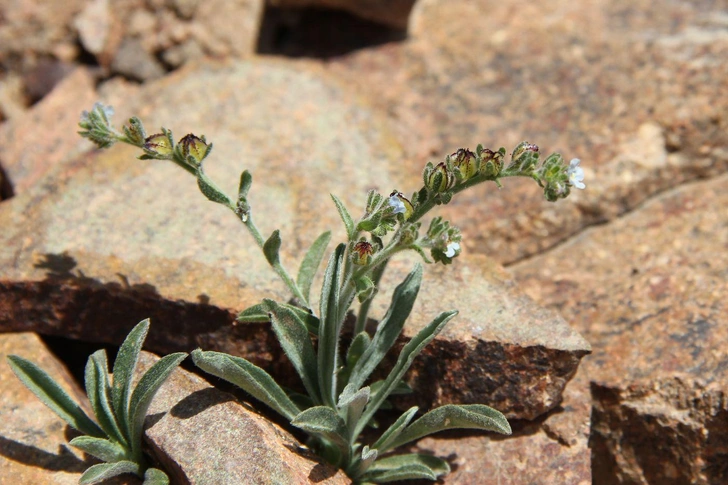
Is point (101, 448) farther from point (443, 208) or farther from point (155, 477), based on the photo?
point (443, 208)

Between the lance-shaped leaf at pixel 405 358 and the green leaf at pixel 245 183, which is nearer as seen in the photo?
the lance-shaped leaf at pixel 405 358

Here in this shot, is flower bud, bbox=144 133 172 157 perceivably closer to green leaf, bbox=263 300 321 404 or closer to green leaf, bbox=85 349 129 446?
green leaf, bbox=263 300 321 404

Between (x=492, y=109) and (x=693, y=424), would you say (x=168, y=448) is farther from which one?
(x=492, y=109)

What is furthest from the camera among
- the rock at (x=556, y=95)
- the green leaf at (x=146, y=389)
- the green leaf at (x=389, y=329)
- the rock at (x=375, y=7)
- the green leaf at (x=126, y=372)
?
the rock at (x=375, y=7)

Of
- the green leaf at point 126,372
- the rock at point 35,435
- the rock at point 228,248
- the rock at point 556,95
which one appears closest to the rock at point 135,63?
the rock at point 228,248

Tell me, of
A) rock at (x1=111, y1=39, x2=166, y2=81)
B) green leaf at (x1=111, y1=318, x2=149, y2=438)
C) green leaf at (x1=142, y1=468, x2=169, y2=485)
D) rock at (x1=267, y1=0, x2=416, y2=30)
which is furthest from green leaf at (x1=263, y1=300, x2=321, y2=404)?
rock at (x1=111, y1=39, x2=166, y2=81)

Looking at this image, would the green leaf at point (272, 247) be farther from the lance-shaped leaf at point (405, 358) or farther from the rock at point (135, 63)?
the rock at point (135, 63)
